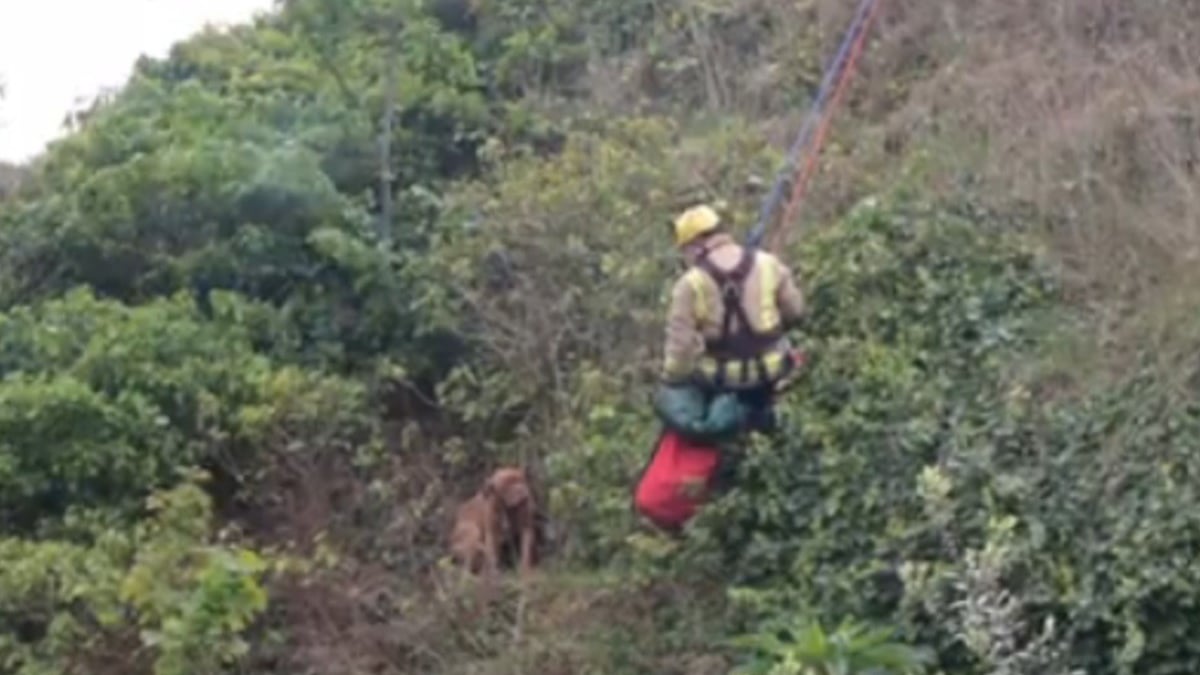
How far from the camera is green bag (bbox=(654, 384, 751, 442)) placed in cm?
1051

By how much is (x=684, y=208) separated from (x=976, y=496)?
3907 mm

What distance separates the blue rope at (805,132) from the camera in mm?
12312

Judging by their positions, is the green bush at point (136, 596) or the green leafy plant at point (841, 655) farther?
the green bush at point (136, 596)

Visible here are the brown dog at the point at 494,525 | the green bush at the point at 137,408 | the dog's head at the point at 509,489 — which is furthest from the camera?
the green bush at the point at 137,408

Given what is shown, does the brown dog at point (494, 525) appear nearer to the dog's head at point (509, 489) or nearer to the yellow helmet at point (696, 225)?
the dog's head at point (509, 489)

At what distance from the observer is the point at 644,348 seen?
12.5m

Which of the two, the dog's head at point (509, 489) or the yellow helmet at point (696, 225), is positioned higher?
the yellow helmet at point (696, 225)

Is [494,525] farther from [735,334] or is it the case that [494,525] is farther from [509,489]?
[735,334]

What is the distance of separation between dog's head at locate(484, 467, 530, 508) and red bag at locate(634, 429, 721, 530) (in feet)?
4.85

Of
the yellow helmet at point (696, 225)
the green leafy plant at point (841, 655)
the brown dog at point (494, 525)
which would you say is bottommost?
the green leafy plant at point (841, 655)

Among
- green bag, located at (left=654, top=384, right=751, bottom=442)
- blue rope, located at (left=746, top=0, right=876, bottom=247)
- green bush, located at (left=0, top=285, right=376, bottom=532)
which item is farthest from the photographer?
green bush, located at (left=0, top=285, right=376, bottom=532)

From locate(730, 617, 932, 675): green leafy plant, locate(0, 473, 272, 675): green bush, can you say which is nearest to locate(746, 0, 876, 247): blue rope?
locate(730, 617, 932, 675): green leafy plant

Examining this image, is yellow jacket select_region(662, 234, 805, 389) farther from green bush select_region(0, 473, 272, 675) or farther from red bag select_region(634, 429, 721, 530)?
green bush select_region(0, 473, 272, 675)

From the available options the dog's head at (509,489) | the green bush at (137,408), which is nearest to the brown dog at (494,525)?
the dog's head at (509,489)
